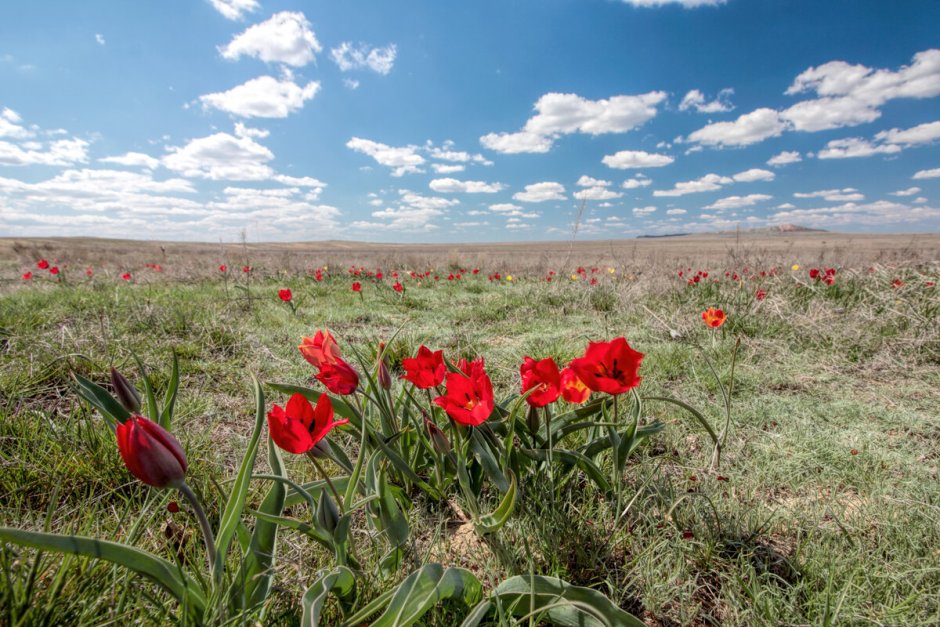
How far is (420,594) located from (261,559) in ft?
1.22

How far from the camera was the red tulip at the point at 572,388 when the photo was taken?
1069 mm

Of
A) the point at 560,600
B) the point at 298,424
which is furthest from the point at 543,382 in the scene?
the point at 298,424

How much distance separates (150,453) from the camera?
686mm

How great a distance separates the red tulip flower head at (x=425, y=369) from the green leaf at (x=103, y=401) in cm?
72

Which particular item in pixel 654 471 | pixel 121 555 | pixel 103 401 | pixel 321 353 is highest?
pixel 321 353

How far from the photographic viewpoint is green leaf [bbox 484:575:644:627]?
792mm

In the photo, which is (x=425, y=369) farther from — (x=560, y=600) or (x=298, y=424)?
(x=560, y=600)

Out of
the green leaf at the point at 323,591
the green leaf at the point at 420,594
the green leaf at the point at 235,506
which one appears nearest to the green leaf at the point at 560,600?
the green leaf at the point at 420,594

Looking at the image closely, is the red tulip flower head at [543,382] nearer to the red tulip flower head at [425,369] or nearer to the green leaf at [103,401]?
the red tulip flower head at [425,369]

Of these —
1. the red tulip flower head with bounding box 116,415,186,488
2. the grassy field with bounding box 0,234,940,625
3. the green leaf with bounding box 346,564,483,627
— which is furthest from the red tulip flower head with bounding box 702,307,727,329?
the red tulip flower head with bounding box 116,415,186,488

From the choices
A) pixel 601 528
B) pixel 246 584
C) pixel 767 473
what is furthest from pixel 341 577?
pixel 767 473

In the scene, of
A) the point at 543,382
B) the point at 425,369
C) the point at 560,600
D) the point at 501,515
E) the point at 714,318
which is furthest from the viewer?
the point at 714,318

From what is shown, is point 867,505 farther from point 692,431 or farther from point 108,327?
point 108,327

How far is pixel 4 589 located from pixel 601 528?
1.31 meters
